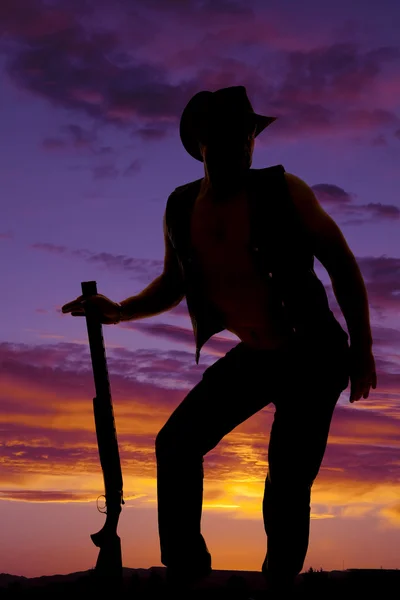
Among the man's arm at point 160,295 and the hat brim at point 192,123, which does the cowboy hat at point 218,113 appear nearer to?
the hat brim at point 192,123

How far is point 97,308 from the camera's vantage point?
20.5 feet

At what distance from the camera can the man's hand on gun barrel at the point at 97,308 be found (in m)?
6.24

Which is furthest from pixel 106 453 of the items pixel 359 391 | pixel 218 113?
pixel 218 113

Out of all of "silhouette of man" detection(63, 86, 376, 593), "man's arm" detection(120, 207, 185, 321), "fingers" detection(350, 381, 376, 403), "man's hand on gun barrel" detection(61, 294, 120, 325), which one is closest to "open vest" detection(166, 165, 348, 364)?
"silhouette of man" detection(63, 86, 376, 593)

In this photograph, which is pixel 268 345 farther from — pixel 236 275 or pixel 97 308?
pixel 97 308

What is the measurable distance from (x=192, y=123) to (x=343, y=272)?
1.57m

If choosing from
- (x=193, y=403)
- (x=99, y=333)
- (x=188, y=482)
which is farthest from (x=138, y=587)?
(x=99, y=333)

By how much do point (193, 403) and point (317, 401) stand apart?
88cm

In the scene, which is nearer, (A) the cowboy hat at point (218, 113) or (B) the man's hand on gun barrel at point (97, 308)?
(A) the cowboy hat at point (218, 113)

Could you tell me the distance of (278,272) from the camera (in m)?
5.59

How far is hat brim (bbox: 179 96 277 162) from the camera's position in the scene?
5.85 m

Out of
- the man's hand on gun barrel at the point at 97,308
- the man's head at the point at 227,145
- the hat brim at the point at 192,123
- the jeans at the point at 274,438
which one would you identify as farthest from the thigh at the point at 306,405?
the hat brim at the point at 192,123

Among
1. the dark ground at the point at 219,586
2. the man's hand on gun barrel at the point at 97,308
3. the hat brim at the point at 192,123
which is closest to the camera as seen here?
the dark ground at the point at 219,586

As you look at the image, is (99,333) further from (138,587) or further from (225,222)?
(138,587)
